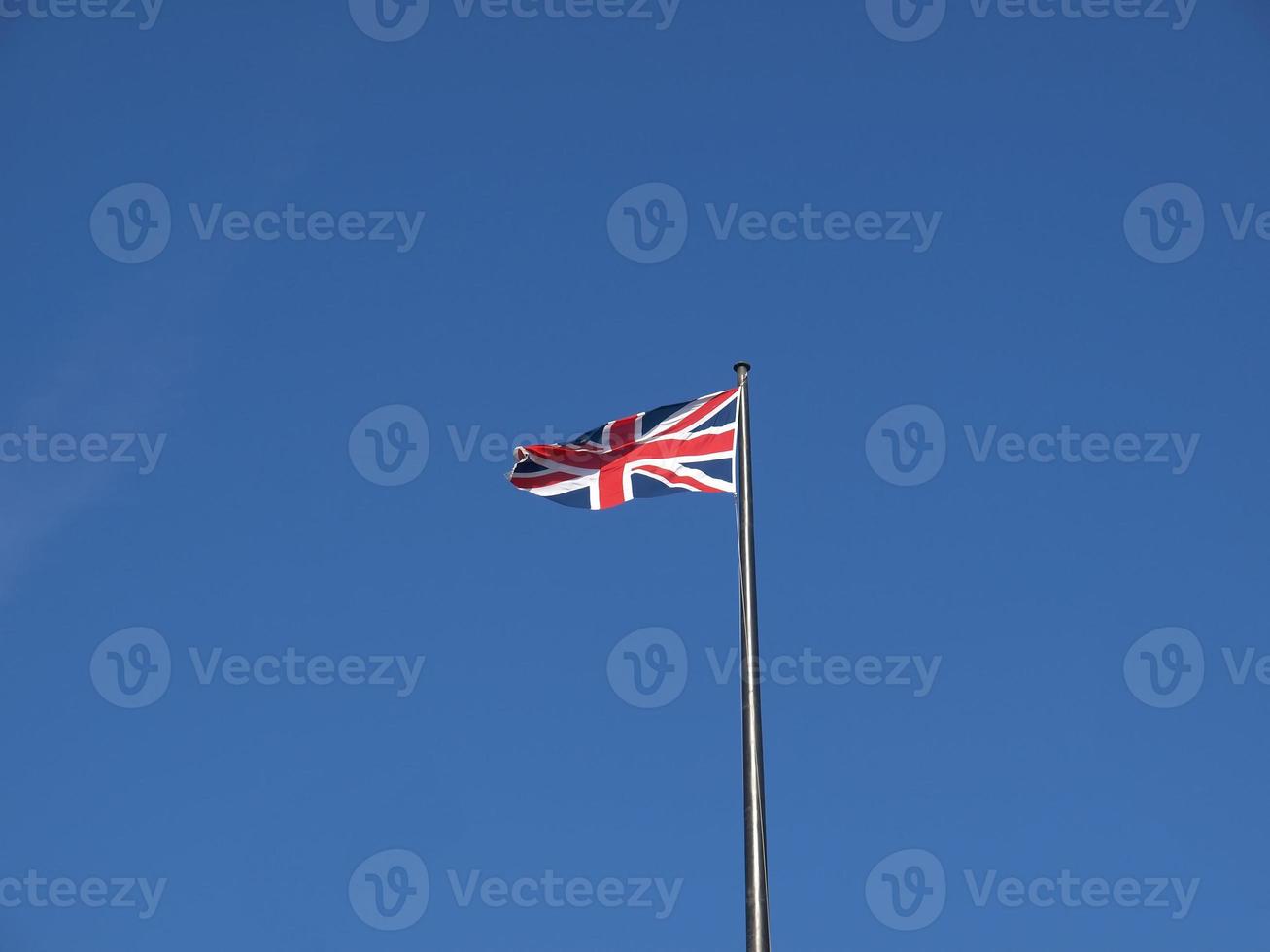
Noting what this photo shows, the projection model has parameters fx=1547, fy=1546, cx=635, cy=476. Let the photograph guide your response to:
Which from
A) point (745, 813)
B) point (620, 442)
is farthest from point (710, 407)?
point (745, 813)

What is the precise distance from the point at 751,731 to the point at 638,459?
5440mm

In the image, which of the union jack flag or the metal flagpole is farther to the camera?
the union jack flag

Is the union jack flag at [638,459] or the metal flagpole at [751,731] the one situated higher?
the union jack flag at [638,459]

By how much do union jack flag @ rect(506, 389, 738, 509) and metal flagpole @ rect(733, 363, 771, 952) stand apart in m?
1.11

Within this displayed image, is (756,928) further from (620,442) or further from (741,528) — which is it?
(620,442)

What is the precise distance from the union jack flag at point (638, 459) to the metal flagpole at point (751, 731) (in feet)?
3.63

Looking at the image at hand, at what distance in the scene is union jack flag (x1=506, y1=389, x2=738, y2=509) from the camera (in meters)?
20.7

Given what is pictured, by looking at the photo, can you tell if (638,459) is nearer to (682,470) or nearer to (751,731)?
(682,470)

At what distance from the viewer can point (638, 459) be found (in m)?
21.5

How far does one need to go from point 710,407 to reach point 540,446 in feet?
9.49

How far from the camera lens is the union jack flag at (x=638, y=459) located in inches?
814

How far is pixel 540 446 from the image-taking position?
73.6ft

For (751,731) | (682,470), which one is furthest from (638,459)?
(751,731)

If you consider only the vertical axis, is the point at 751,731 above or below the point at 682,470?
below
